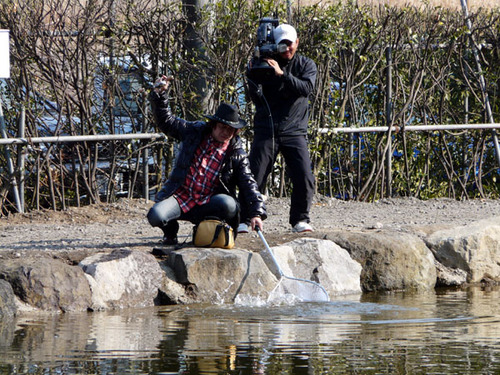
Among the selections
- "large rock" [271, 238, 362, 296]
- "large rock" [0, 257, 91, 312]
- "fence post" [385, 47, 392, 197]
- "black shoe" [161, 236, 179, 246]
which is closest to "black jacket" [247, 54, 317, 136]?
"large rock" [271, 238, 362, 296]

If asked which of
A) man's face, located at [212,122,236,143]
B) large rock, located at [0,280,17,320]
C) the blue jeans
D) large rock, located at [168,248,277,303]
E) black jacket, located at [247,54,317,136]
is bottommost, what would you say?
large rock, located at [0,280,17,320]

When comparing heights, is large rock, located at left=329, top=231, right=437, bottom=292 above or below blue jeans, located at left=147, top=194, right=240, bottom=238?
below

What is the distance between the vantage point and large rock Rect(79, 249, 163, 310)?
21.4 feet

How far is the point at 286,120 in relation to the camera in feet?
26.1

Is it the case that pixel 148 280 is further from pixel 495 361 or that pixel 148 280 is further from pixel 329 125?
pixel 329 125

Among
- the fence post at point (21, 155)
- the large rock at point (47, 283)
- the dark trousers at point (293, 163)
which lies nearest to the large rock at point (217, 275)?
the large rock at point (47, 283)

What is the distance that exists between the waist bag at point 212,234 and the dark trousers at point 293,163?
0.94 m

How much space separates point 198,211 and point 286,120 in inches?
47.7

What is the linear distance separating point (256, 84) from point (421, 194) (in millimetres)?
4706

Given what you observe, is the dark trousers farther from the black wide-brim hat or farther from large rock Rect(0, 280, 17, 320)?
large rock Rect(0, 280, 17, 320)

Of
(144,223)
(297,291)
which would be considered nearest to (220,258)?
(297,291)

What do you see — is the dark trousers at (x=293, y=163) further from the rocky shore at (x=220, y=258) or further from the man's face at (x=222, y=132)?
the man's face at (x=222, y=132)

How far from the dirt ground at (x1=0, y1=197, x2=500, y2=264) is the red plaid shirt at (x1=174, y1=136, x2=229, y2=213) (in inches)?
17.6

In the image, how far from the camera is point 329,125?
1095cm
